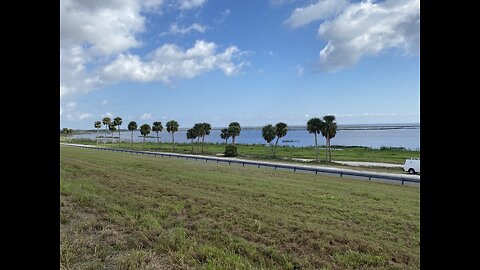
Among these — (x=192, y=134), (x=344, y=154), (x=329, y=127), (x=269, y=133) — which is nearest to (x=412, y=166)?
(x=329, y=127)

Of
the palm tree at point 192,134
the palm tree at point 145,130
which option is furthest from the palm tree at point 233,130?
the palm tree at point 145,130

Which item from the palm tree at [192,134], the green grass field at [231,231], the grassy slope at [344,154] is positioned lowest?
the grassy slope at [344,154]

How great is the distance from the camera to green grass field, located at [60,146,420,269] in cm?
466

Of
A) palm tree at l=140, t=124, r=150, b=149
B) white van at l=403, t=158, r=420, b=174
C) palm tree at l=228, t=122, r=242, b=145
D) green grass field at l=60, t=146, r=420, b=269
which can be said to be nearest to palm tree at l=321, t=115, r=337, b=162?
white van at l=403, t=158, r=420, b=174

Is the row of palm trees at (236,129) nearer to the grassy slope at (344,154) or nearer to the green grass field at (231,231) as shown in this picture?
the grassy slope at (344,154)

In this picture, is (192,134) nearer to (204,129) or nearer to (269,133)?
(204,129)

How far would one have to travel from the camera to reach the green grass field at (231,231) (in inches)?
183

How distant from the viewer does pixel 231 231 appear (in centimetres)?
618

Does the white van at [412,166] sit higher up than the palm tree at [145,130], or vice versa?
the palm tree at [145,130]
